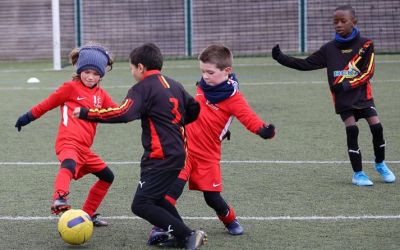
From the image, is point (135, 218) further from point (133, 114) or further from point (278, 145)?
point (278, 145)

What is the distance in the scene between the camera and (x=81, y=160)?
6.94 meters

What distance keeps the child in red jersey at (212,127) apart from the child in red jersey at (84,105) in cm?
75

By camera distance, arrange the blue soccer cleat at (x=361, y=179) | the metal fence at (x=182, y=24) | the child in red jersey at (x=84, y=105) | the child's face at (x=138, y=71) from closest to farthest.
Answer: the child's face at (x=138, y=71)
the child in red jersey at (x=84, y=105)
the blue soccer cleat at (x=361, y=179)
the metal fence at (x=182, y=24)

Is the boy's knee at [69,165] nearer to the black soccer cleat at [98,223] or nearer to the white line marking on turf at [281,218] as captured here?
the black soccer cleat at [98,223]

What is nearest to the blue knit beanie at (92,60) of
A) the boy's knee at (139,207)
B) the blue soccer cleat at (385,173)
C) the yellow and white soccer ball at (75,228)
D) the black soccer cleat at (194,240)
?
Answer: the yellow and white soccer ball at (75,228)

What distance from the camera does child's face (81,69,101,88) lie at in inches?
277

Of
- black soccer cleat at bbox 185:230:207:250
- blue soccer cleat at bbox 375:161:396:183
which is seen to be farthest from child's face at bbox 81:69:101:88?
blue soccer cleat at bbox 375:161:396:183

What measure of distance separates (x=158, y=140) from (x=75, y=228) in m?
0.86

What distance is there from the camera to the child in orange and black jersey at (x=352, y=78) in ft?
28.0

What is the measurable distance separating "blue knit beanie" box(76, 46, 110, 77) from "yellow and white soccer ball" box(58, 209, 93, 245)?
1.24 metres

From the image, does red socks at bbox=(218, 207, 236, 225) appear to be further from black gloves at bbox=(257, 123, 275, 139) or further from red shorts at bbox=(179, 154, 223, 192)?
black gloves at bbox=(257, 123, 275, 139)

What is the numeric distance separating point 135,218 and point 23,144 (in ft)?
14.1

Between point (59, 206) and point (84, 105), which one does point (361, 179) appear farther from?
point (59, 206)

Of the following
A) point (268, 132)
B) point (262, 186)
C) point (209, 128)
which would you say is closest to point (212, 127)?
point (209, 128)
